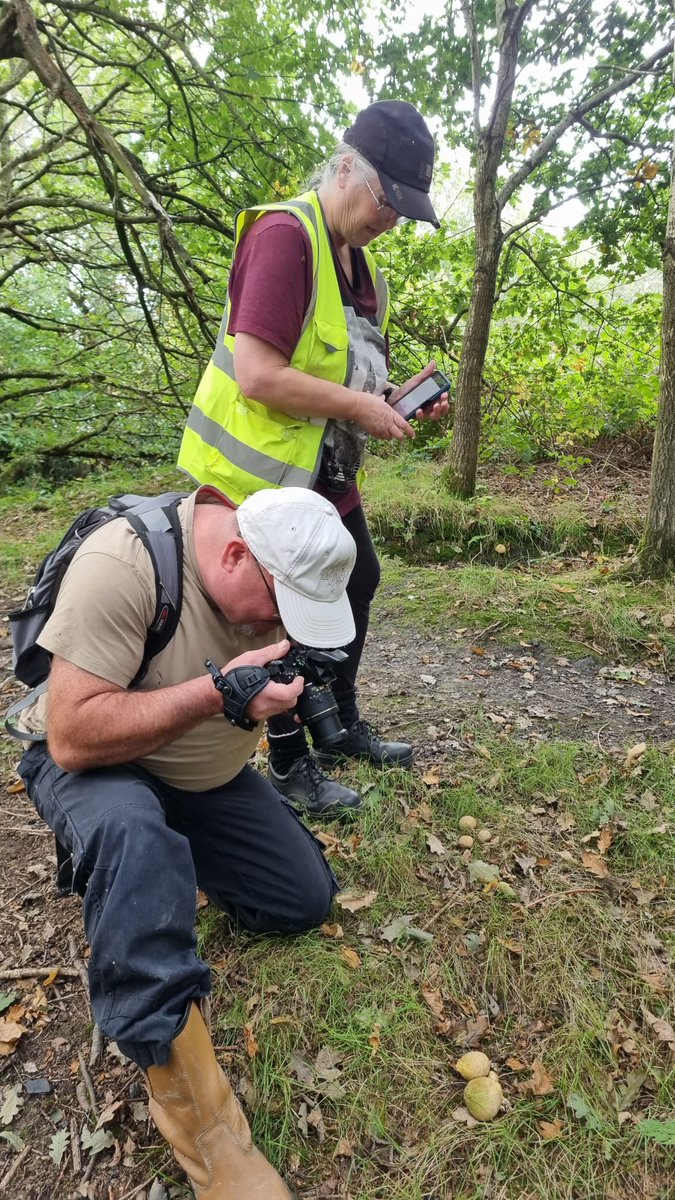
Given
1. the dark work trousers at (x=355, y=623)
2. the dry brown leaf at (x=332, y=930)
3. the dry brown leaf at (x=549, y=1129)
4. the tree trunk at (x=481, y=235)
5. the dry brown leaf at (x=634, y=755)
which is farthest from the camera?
the tree trunk at (x=481, y=235)

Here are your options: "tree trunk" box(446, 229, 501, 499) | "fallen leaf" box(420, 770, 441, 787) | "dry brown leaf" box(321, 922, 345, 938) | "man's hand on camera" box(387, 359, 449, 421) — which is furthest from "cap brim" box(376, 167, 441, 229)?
"tree trunk" box(446, 229, 501, 499)

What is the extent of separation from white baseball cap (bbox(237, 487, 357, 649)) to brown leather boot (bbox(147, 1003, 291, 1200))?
998mm

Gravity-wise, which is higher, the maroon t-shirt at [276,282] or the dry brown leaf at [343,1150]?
the maroon t-shirt at [276,282]

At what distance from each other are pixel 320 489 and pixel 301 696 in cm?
93

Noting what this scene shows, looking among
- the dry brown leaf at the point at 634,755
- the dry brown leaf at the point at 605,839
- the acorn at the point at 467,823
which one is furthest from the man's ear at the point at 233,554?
the dry brown leaf at the point at 634,755

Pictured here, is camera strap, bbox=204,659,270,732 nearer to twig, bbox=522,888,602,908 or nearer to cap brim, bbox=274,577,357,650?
cap brim, bbox=274,577,357,650

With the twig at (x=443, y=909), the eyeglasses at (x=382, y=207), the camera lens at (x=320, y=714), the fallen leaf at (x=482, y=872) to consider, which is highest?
the eyeglasses at (x=382, y=207)

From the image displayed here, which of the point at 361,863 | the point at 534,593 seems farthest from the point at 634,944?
the point at 534,593

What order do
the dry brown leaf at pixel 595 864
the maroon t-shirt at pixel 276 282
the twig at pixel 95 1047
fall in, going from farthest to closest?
1. the dry brown leaf at pixel 595 864
2. the maroon t-shirt at pixel 276 282
3. the twig at pixel 95 1047

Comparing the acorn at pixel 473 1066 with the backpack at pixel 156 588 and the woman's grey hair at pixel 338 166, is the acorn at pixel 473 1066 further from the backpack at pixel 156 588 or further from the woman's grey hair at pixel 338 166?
the woman's grey hair at pixel 338 166

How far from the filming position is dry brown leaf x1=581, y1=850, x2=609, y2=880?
2416 mm

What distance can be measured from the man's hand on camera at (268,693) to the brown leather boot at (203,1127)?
0.74 meters

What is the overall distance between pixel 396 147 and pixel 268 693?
5.85 feet

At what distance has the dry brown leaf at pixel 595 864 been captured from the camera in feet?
7.93
